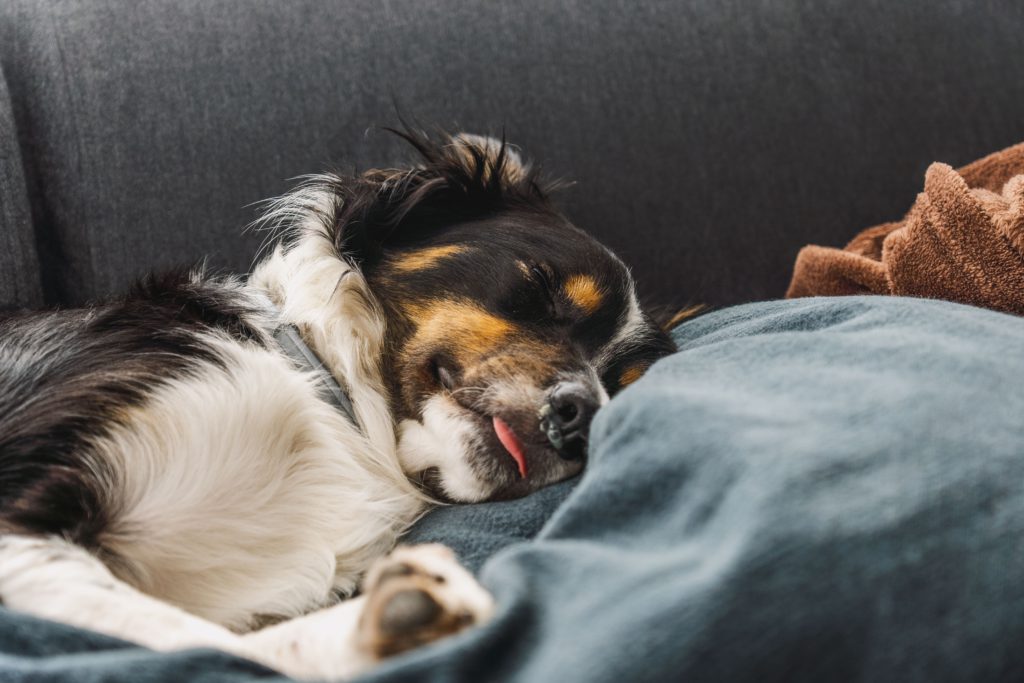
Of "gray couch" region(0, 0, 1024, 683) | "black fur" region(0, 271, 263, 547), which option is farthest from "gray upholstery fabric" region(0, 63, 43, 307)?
"black fur" region(0, 271, 263, 547)

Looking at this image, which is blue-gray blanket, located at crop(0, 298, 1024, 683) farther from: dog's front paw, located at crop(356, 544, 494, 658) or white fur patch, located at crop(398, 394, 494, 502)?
white fur patch, located at crop(398, 394, 494, 502)

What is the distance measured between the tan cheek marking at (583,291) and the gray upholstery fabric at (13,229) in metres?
1.22

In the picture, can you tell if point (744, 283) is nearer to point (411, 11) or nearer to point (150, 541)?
point (411, 11)

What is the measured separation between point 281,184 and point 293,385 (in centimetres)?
78

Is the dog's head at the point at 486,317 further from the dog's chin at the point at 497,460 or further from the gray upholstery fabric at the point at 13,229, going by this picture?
the gray upholstery fabric at the point at 13,229

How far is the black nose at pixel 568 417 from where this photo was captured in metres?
1.40

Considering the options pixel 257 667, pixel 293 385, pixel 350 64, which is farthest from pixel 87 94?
pixel 257 667

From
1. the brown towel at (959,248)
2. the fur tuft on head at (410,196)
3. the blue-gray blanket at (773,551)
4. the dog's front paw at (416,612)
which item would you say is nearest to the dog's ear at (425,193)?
the fur tuft on head at (410,196)

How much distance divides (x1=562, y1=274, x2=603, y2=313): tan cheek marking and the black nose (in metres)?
0.27

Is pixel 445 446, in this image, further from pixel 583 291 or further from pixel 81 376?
pixel 81 376

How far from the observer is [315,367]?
61.8 inches

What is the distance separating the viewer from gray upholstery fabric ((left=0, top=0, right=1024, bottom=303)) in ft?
6.39

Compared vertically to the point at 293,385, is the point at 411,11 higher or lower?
higher

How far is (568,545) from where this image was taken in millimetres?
848
